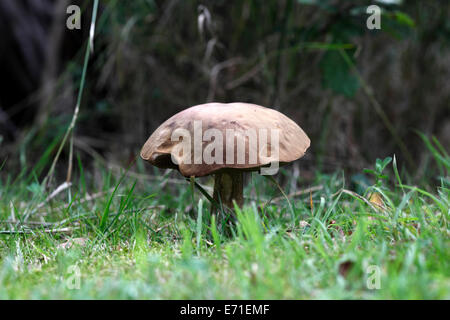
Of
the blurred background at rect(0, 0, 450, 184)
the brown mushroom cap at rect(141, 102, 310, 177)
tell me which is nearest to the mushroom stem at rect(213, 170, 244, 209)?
the brown mushroom cap at rect(141, 102, 310, 177)

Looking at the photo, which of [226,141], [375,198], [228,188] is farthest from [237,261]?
[375,198]

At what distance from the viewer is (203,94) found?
2990mm

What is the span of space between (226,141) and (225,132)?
33 mm

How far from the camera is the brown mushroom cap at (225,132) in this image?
1.17m

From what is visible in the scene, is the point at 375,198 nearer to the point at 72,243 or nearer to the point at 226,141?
the point at 226,141

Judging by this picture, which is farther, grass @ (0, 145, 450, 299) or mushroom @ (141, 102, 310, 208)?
mushroom @ (141, 102, 310, 208)

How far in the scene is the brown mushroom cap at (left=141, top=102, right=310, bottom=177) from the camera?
117 centimetres

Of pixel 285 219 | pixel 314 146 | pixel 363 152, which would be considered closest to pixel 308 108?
pixel 314 146

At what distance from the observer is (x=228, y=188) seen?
4.86ft

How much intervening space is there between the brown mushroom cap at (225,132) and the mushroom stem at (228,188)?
23 centimetres

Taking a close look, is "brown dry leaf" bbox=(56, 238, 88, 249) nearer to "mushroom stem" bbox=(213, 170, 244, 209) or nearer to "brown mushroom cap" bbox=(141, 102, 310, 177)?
"brown mushroom cap" bbox=(141, 102, 310, 177)

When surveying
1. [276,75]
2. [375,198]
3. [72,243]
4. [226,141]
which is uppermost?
[276,75]

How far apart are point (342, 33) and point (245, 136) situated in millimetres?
→ 1322

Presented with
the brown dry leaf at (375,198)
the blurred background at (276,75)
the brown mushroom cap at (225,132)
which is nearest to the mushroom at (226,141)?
the brown mushroom cap at (225,132)
